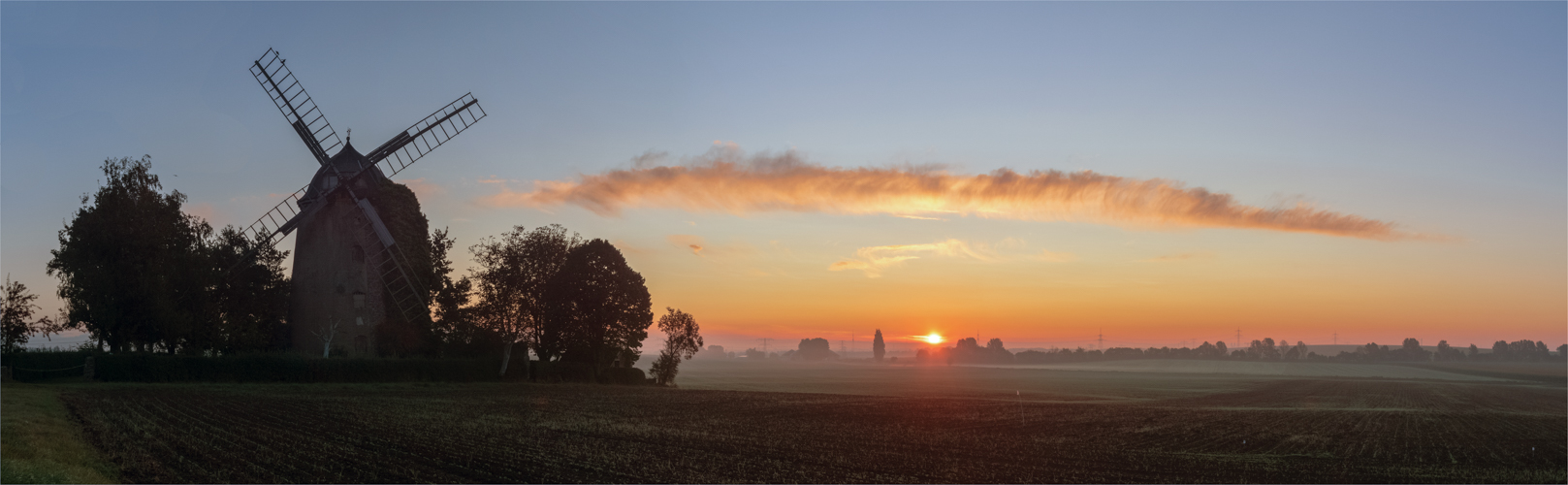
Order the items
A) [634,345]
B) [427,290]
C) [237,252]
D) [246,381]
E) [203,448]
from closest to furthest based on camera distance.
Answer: [203,448] → [246,381] → [237,252] → [427,290] → [634,345]

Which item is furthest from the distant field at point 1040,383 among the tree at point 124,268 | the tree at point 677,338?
the tree at point 124,268

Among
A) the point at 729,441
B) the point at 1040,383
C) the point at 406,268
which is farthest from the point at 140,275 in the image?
the point at 1040,383

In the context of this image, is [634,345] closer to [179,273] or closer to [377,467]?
[179,273]

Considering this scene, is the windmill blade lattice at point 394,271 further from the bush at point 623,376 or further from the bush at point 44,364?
the bush at point 44,364

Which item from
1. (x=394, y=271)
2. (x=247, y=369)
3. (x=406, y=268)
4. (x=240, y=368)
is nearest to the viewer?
(x=240, y=368)

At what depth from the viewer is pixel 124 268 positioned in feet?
141

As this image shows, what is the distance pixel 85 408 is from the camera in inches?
1096

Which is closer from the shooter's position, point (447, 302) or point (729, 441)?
point (729, 441)

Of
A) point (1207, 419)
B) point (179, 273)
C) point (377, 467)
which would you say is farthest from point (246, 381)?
point (1207, 419)

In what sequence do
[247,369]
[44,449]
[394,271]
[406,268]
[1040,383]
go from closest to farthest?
[44,449], [247,369], [394,271], [406,268], [1040,383]

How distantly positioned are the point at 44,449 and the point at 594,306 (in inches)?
1762

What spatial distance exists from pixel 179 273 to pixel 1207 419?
55.1 meters

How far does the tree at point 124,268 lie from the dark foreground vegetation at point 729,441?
5.73m

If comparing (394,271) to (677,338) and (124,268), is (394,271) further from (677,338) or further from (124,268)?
(677,338)
